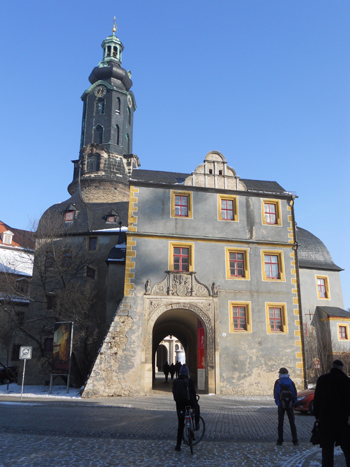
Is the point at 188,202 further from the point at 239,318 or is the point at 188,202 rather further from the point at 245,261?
the point at 239,318

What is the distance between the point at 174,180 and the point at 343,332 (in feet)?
57.3

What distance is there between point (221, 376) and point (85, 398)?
6.39m

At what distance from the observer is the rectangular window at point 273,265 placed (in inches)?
881

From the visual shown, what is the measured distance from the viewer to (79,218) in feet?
108

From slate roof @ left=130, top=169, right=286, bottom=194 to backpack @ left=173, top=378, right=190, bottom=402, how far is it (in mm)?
15440

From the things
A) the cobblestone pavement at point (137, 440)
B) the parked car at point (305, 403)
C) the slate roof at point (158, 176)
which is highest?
the slate roof at point (158, 176)

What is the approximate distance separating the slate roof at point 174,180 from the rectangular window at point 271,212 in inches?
28.0

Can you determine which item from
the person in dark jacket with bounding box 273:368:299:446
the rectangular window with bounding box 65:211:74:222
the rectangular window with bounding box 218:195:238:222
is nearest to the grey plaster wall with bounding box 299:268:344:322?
the rectangular window with bounding box 218:195:238:222

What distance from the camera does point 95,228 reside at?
1268 inches

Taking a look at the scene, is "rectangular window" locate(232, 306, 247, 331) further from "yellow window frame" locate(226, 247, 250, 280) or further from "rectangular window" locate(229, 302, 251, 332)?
"yellow window frame" locate(226, 247, 250, 280)

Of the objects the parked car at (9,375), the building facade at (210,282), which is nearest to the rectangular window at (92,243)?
the building facade at (210,282)

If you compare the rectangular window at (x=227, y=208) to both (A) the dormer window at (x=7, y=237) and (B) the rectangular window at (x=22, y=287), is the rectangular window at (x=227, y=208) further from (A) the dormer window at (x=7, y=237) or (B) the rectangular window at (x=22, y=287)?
(A) the dormer window at (x=7, y=237)

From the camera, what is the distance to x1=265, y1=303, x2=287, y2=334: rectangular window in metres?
21.6

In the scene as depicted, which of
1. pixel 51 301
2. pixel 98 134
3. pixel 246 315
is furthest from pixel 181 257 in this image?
pixel 98 134
